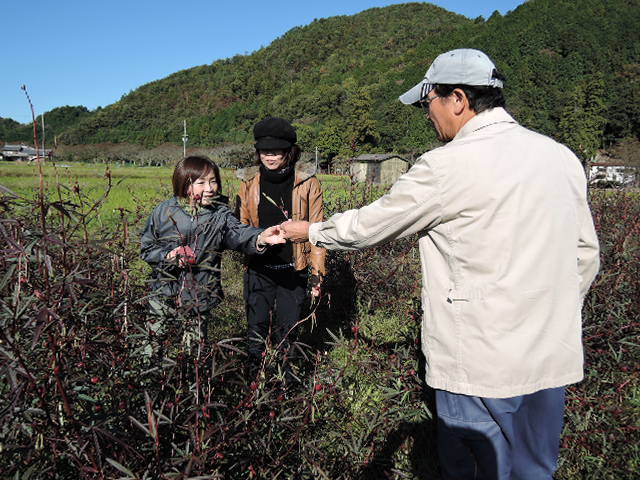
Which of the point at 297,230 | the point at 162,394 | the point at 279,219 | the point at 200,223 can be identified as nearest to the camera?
the point at 162,394

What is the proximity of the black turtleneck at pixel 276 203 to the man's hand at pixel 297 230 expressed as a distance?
78 centimetres

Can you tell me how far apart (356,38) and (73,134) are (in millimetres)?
103447

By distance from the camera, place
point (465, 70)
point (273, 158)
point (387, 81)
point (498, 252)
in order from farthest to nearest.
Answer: point (387, 81) → point (273, 158) → point (465, 70) → point (498, 252)

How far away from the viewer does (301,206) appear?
3332 millimetres

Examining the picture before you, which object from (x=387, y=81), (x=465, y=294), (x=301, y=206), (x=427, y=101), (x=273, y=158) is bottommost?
(x=465, y=294)

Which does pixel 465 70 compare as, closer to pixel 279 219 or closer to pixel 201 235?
pixel 201 235

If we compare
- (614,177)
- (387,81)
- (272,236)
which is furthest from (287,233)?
(387,81)

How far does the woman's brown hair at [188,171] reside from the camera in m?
2.86

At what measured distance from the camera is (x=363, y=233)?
184 centimetres

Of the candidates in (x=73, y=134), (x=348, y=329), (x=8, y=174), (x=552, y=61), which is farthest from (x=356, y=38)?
(x=348, y=329)

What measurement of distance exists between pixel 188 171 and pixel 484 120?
187 centimetres

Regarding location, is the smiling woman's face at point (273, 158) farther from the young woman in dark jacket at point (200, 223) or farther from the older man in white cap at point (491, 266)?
the older man in white cap at point (491, 266)

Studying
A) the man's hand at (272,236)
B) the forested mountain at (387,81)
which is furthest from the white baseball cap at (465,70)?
the forested mountain at (387,81)

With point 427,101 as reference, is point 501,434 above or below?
below
